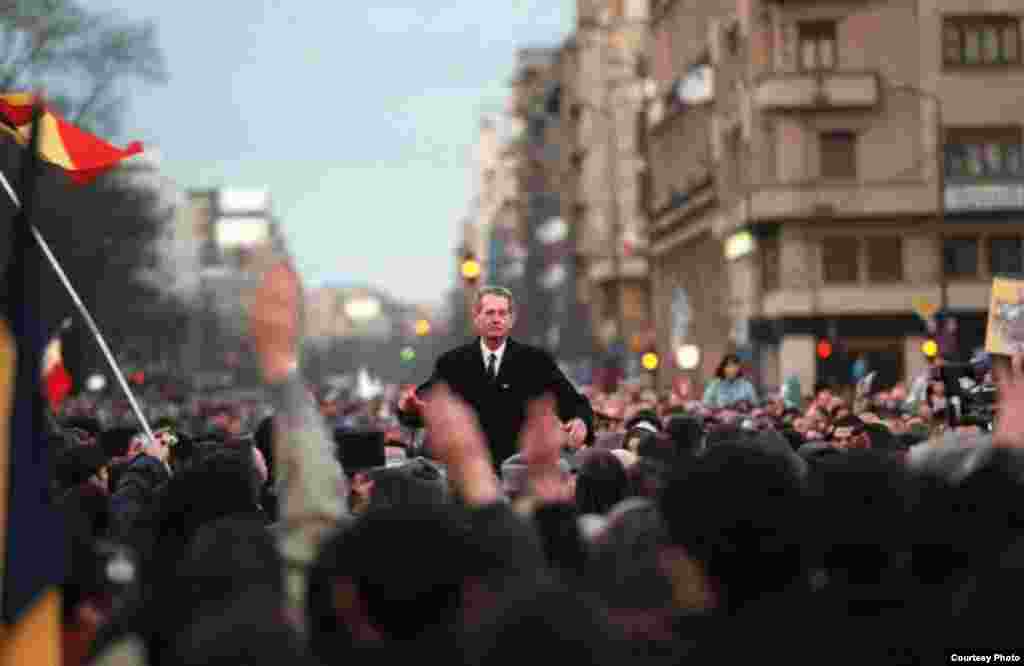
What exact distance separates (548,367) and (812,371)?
→ 48.3 meters

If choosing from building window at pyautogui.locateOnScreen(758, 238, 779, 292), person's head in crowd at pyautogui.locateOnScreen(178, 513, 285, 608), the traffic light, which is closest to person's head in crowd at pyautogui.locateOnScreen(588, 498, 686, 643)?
person's head in crowd at pyautogui.locateOnScreen(178, 513, 285, 608)

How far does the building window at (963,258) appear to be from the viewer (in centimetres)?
6162

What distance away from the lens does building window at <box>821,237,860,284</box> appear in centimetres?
6234

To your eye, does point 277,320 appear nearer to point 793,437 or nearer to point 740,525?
point 740,525

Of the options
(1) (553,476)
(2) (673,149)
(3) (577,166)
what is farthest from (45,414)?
(3) (577,166)

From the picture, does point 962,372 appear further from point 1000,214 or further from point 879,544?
point 1000,214

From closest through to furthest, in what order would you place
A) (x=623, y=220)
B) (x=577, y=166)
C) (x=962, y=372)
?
(x=962, y=372), (x=623, y=220), (x=577, y=166)

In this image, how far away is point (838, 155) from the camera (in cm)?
6166

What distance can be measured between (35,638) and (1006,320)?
40.4 feet

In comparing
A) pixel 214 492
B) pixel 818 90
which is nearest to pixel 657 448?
pixel 214 492

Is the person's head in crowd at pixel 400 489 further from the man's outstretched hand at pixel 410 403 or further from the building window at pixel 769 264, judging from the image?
the building window at pixel 769 264

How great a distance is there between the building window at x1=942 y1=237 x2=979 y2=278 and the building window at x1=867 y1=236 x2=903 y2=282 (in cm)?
128

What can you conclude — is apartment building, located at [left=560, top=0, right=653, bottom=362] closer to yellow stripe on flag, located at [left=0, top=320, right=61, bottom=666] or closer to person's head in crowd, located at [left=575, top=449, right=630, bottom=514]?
person's head in crowd, located at [left=575, top=449, right=630, bottom=514]

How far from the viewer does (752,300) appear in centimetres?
6419
